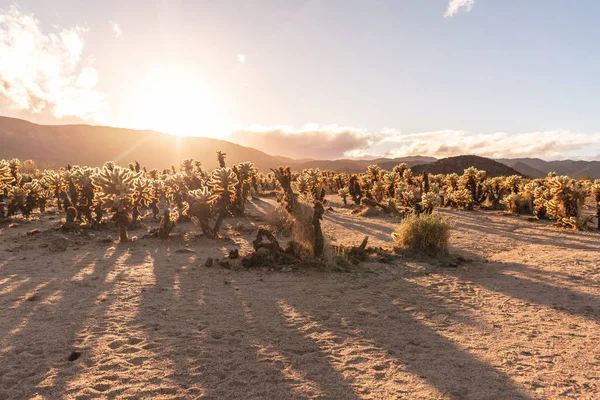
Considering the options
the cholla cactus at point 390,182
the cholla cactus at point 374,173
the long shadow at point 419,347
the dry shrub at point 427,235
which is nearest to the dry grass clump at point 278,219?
the dry shrub at point 427,235

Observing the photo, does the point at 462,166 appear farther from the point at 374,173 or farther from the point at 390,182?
the point at 390,182

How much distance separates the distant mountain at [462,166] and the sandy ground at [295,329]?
66.6 metres

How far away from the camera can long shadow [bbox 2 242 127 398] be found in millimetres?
4906

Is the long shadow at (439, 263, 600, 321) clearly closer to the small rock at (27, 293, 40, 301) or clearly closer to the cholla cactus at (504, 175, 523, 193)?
the small rock at (27, 293, 40, 301)

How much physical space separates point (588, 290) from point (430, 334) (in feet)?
19.4

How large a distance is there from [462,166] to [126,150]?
120m

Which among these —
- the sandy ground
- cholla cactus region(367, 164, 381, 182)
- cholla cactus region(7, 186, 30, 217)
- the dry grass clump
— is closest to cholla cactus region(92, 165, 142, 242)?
the sandy ground

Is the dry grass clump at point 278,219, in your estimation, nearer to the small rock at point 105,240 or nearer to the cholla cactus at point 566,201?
the small rock at point 105,240

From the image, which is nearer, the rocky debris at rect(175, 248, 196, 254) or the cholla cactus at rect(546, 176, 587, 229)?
the rocky debris at rect(175, 248, 196, 254)

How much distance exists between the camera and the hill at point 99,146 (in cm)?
10450

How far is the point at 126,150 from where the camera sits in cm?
12850

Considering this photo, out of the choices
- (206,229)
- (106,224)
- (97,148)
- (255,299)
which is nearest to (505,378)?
(255,299)

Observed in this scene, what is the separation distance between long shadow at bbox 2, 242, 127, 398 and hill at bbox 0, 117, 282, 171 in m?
102

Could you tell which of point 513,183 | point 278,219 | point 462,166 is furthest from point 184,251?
point 462,166
